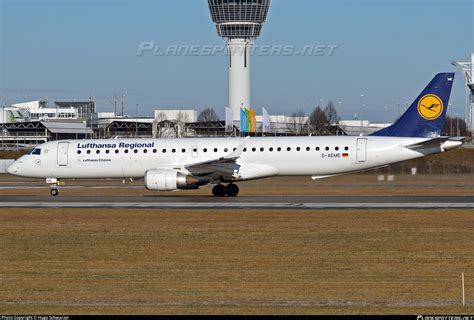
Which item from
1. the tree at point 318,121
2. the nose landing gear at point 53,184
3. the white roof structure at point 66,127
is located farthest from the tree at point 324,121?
the nose landing gear at point 53,184

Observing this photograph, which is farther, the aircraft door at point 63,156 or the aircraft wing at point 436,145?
the aircraft door at point 63,156

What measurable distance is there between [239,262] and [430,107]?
23.9 meters

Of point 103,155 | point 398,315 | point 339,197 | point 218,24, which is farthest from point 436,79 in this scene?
point 218,24

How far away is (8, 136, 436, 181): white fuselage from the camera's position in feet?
137

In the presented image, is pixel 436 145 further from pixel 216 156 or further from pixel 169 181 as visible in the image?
pixel 169 181

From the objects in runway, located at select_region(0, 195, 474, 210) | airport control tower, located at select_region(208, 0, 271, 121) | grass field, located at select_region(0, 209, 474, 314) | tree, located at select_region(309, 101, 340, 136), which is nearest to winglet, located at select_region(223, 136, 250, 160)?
runway, located at select_region(0, 195, 474, 210)

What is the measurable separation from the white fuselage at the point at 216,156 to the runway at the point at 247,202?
62.8 inches

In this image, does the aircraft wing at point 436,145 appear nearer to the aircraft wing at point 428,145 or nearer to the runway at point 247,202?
the aircraft wing at point 428,145

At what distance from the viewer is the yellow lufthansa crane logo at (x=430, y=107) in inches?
1661

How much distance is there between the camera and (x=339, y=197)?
4153 cm

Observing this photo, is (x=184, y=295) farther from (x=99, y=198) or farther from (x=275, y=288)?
(x=99, y=198)

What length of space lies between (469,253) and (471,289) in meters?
5.15

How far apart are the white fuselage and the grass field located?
962cm

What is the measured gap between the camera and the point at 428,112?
139ft
